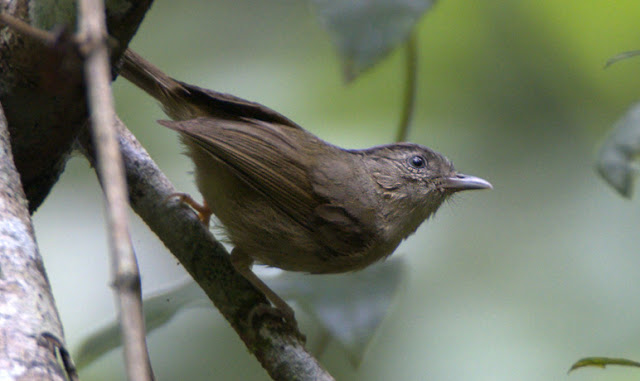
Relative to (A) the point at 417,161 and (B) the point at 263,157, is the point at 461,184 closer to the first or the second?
(A) the point at 417,161

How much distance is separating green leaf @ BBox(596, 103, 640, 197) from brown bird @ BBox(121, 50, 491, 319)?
3.94 ft

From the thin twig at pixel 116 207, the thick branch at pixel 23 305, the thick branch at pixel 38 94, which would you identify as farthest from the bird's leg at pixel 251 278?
the thin twig at pixel 116 207

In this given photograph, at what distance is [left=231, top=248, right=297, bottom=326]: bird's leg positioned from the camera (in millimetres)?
2860

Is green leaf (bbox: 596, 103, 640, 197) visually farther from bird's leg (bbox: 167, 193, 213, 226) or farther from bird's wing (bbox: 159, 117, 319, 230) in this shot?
bird's leg (bbox: 167, 193, 213, 226)

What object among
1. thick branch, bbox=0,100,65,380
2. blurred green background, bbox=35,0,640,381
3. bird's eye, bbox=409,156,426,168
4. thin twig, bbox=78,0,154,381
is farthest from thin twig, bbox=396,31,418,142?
thin twig, bbox=78,0,154,381

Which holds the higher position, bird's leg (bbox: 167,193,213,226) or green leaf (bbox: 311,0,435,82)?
green leaf (bbox: 311,0,435,82)

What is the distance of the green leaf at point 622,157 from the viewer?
227 cm

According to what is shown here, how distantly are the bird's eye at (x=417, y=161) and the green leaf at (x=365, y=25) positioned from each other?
53.8 inches

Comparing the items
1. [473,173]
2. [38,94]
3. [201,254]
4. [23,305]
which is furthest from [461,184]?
[23,305]

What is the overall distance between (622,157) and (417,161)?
1464 millimetres

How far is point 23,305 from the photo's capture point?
4.59 ft

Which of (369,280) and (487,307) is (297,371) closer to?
(369,280)

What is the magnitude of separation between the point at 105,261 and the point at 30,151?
7.16 ft

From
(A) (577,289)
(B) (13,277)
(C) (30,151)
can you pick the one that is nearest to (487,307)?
(A) (577,289)
